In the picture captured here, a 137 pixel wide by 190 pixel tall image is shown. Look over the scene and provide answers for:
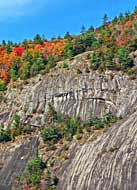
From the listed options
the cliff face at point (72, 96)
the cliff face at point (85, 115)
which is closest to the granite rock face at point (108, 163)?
the cliff face at point (85, 115)

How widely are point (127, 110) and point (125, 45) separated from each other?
74.2ft

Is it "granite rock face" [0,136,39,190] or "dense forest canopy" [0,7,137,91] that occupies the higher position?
"dense forest canopy" [0,7,137,91]

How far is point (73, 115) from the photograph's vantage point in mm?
112875

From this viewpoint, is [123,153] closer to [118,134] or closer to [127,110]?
[118,134]

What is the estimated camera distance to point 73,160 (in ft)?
300

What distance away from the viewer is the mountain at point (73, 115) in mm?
83750

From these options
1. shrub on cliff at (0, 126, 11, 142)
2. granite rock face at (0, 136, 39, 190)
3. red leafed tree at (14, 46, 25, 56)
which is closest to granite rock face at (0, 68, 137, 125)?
shrub on cliff at (0, 126, 11, 142)

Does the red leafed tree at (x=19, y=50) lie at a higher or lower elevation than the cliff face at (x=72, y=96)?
higher

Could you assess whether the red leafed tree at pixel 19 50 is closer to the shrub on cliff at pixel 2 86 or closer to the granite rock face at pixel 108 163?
the shrub on cliff at pixel 2 86

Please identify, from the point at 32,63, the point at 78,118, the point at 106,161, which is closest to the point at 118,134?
→ the point at 106,161

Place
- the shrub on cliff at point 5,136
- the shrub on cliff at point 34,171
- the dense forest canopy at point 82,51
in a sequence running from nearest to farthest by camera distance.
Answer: the shrub on cliff at point 34,171, the shrub on cliff at point 5,136, the dense forest canopy at point 82,51

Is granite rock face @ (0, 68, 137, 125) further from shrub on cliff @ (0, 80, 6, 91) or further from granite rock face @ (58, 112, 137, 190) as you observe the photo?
granite rock face @ (58, 112, 137, 190)

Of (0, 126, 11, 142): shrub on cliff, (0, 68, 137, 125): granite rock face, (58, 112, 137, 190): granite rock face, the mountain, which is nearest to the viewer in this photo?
(58, 112, 137, 190): granite rock face

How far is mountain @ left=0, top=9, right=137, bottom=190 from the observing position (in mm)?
83750
